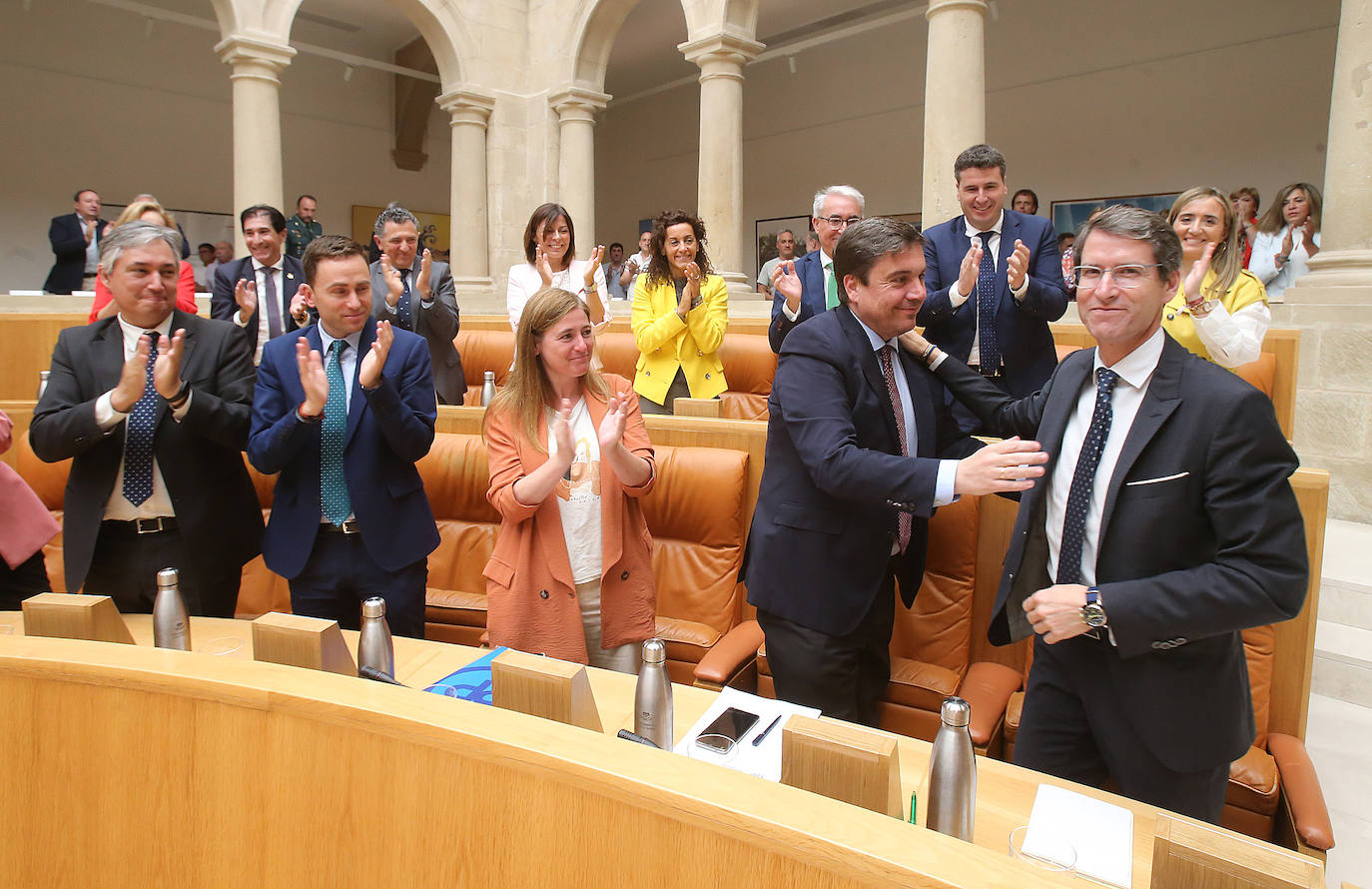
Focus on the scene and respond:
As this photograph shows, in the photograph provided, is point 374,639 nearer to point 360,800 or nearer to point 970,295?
point 360,800

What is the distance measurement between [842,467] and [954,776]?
2.31 feet

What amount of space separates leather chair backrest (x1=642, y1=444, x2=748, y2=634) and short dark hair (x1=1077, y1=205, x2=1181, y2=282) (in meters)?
1.55

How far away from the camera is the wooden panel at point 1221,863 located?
80cm

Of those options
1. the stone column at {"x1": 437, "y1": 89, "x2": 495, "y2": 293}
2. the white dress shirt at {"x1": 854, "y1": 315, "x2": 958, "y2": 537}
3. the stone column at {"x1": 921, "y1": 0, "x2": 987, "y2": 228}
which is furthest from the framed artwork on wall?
the white dress shirt at {"x1": 854, "y1": 315, "x2": 958, "y2": 537}

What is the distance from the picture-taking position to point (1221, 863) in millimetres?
818

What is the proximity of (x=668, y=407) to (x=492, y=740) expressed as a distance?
9.58 ft

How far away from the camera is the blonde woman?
255cm

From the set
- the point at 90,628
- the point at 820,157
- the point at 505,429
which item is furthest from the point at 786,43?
the point at 90,628

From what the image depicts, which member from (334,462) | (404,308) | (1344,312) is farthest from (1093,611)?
(1344,312)

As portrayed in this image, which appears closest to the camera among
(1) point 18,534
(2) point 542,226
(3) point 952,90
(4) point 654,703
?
(4) point 654,703

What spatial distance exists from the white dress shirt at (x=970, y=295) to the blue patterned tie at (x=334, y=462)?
5.62 ft

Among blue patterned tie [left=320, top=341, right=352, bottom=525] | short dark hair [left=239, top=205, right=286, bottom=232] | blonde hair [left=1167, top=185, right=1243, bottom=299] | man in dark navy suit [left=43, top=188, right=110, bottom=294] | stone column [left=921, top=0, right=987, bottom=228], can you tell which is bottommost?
blue patterned tie [left=320, top=341, right=352, bottom=525]

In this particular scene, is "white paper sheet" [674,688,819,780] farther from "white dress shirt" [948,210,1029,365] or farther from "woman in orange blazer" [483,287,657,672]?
"white dress shirt" [948,210,1029,365]

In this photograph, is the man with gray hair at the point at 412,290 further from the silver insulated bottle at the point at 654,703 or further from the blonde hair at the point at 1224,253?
the blonde hair at the point at 1224,253
